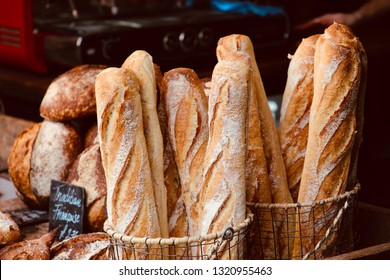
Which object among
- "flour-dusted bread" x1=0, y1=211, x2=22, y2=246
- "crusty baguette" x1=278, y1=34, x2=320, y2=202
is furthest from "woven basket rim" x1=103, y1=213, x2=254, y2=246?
"flour-dusted bread" x1=0, y1=211, x2=22, y2=246

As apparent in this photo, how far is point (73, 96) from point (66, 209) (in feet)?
0.95

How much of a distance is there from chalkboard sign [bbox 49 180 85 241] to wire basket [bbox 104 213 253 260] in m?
0.38

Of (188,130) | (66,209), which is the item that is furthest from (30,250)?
(188,130)

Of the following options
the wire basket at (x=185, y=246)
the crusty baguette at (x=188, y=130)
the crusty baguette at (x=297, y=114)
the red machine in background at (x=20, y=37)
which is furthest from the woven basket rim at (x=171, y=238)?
the red machine in background at (x=20, y=37)

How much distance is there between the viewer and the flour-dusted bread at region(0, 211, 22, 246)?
1.53m

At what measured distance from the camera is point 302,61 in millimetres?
1456

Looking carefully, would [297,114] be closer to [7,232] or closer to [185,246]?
[185,246]

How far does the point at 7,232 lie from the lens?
60.7 inches

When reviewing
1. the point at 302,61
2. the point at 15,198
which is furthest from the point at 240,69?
the point at 15,198

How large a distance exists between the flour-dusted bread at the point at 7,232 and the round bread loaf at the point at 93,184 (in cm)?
16

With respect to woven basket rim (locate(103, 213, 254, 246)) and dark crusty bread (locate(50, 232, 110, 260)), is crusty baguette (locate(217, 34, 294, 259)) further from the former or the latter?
dark crusty bread (locate(50, 232, 110, 260))

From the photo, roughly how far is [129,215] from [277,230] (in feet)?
1.02

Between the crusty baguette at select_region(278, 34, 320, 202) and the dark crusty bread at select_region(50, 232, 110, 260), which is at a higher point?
the crusty baguette at select_region(278, 34, 320, 202)
